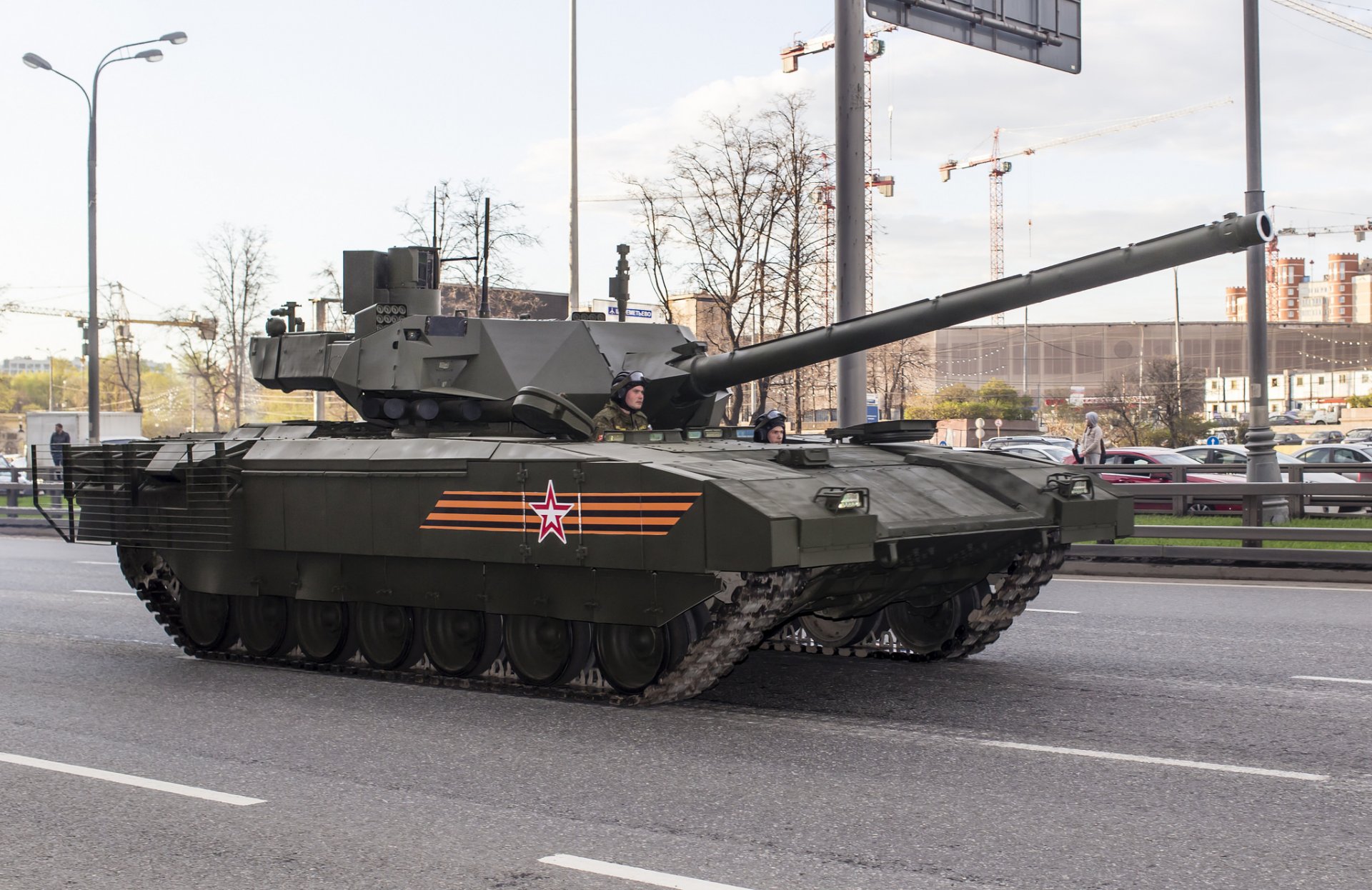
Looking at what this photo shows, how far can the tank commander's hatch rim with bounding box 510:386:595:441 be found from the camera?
8953mm

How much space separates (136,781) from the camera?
6691mm

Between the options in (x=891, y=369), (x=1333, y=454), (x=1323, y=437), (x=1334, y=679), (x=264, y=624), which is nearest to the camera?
(x=1334, y=679)

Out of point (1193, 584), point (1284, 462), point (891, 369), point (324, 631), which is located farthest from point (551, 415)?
point (891, 369)

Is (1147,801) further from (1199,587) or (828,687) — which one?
(1199,587)

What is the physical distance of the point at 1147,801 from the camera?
607 cm

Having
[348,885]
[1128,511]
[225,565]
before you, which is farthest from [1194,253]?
[225,565]

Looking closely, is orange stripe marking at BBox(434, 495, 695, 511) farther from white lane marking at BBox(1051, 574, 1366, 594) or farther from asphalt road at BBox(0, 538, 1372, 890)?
white lane marking at BBox(1051, 574, 1366, 594)

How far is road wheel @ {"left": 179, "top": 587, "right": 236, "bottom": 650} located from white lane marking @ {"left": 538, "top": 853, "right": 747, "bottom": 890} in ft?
19.7

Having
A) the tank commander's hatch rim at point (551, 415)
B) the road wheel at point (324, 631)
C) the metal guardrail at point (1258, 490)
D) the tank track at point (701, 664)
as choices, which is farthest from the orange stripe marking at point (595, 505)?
the metal guardrail at point (1258, 490)

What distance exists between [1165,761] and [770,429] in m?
4.36

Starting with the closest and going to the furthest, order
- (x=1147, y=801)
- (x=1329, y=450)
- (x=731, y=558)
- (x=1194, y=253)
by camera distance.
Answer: (x=1147, y=801) < (x=731, y=558) < (x=1194, y=253) < (x=1329, y=450)

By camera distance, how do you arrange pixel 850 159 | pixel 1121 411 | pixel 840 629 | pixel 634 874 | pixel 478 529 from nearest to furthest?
pixel 634 874
pixel 478 529
pixel 840 629
pixel 850 159
pixel 1121 411

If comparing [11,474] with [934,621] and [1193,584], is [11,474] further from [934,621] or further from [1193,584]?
[934,621]

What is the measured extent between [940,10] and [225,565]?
9210 millimetres
